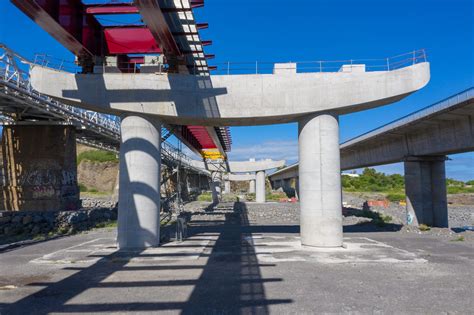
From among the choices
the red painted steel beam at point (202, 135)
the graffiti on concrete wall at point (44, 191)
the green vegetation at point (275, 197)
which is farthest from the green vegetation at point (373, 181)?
the graffiti on concrete wall at point (44, 191)

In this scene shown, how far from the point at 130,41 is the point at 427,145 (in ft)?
62.3

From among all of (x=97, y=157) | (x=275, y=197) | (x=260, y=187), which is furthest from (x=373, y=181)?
(x=97, y=157)

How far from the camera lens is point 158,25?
37.9 ft

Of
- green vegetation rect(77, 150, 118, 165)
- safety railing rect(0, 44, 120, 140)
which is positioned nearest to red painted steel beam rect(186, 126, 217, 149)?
safety railing rect(0, 44, 120, 140)

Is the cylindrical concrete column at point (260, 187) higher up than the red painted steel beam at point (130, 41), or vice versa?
the red painted steel beam at point (130, 41)

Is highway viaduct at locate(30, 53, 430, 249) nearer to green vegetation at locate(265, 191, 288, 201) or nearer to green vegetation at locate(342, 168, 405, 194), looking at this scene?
green vegetation at locate(265, 191, 288, 201)

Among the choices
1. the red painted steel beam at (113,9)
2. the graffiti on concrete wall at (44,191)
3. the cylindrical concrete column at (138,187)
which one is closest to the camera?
the red painted steel beam at (113,9)

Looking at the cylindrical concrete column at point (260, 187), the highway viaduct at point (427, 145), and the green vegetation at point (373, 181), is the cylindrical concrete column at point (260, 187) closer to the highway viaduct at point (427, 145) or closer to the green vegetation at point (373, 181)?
the highway viaduct at point (427, 145)

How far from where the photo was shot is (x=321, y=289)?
8008mm

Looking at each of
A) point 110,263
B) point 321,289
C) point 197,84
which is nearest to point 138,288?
point 110,263

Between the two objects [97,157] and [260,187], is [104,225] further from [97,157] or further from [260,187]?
[97,157]

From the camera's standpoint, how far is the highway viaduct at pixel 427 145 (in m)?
18.4

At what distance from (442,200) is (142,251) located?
2088 centimetres

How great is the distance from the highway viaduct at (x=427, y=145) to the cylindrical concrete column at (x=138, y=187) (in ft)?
46.6
